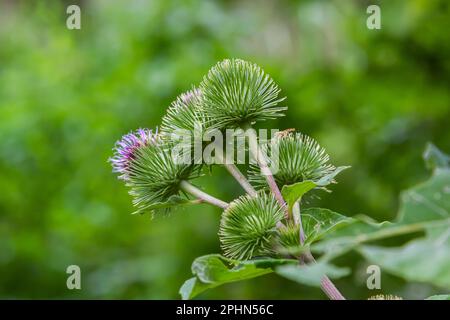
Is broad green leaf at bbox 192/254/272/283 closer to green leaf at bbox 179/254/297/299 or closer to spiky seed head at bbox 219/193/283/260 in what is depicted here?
green leaf at bbox 179/254/297/299

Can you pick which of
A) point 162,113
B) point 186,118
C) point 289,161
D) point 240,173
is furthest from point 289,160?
point 162,113

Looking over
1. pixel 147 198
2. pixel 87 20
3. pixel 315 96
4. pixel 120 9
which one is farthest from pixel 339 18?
pixel 147 198

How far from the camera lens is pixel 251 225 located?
4.53ft

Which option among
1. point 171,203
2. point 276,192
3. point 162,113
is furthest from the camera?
point 162,113

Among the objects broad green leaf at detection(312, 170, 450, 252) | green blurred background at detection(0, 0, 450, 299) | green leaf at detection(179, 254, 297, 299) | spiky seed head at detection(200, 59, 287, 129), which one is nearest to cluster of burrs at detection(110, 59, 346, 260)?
spiky seed head at detection(200, 59, 287, 129)

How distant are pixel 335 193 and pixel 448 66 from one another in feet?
Result: 3.29

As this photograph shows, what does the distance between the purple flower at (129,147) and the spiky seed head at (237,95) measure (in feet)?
0.52

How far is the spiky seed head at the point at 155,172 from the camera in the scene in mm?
1541

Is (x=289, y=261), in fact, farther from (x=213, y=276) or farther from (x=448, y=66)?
(x=448, y=66)

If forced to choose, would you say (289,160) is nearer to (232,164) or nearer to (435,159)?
(232,164)

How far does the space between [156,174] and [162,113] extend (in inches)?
118

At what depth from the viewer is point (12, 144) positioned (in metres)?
4.65

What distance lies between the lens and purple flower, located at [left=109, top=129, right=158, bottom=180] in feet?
5.27

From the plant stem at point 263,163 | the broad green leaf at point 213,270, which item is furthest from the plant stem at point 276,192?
the broad green leaf at point 213,270
